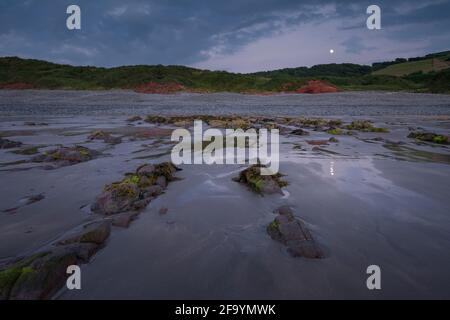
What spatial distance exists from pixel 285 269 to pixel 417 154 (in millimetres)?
6006

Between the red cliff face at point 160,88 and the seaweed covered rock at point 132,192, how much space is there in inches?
1901

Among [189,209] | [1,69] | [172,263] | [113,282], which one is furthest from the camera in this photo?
[1,69]

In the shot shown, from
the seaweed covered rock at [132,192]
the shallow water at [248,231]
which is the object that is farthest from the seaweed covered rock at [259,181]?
the seaweed covered rock at [132,192]

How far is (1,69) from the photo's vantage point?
60.3 meters

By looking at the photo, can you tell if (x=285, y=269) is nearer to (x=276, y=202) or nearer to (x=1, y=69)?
(x=276, y=202)

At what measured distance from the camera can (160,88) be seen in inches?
2090

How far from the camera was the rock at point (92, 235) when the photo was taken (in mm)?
2863

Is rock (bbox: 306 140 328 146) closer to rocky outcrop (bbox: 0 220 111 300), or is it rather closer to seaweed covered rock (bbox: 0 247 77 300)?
rocky outcrop (bbox: 0 220 111 300)

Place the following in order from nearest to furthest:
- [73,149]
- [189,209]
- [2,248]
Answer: [2,248] → [189,209] → [73,149]

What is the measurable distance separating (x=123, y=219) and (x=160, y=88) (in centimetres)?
5272

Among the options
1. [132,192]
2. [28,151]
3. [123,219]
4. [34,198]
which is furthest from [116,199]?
[28,151]

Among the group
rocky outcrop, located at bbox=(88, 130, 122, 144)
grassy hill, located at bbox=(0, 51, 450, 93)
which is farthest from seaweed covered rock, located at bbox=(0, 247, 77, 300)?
grassy hill, located at bbox=(0, 51, 450, 93)
